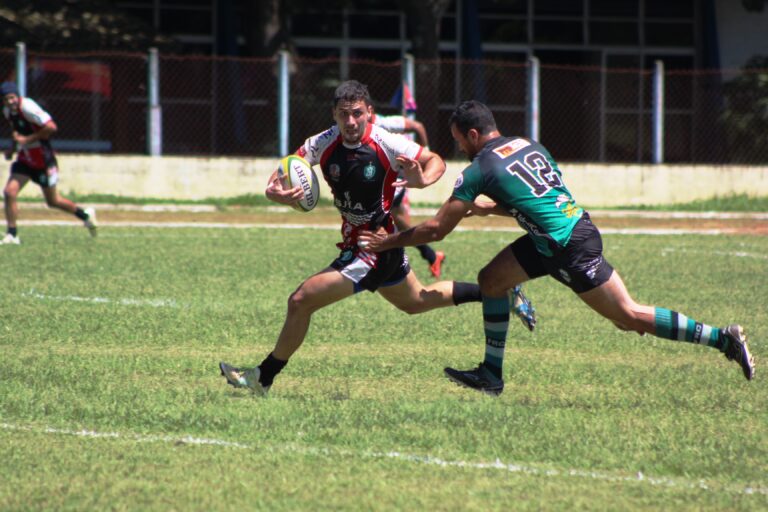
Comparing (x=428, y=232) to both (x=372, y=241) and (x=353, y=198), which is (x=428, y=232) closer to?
(x=372, y=241)

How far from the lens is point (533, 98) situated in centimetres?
2397

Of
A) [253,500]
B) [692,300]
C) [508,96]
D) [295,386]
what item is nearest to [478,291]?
[295,386]

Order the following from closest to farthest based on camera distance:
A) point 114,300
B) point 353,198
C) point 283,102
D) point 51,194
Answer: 1. point 353,198
2. point 114,300
3. point 51,194
4. point 283,102

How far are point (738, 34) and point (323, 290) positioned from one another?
27113mm

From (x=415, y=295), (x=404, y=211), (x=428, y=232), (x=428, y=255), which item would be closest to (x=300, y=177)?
(x=428, y=232)

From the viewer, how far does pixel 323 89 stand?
24328 mm

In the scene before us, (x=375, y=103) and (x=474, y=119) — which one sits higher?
(x=375, y=103)

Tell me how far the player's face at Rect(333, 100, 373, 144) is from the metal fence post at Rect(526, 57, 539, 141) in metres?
16.6

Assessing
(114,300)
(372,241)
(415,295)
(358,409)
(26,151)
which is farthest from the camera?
(26,151)

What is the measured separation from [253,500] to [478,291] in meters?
3.25

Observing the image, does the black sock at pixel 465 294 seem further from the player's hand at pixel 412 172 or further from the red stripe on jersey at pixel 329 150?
the red stripe on jersey at pixel 329 150

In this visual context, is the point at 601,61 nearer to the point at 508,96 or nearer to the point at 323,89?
the point at 508,96

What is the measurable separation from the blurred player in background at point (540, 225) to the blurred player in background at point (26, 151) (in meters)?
9.67

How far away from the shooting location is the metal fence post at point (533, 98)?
23828mm
